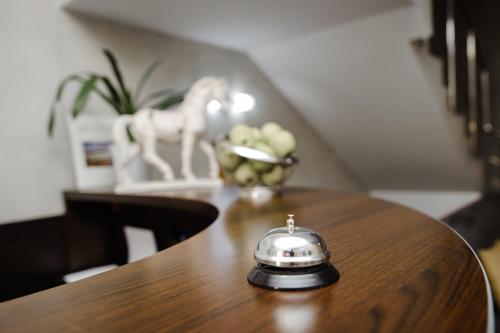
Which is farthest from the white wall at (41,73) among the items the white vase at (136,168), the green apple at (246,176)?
the green apple at (246,176)

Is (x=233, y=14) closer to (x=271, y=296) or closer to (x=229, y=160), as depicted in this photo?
(x=229, y=160)

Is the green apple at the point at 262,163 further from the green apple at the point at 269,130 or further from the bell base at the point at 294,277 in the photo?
the bell base at the point at 294,277

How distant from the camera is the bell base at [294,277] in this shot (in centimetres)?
40

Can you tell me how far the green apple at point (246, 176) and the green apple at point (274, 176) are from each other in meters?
0.03

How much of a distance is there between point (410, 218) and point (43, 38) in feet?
6.24

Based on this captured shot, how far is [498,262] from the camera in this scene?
5.94ft

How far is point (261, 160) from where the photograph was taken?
1199mm

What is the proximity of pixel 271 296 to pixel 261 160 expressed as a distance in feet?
2.71

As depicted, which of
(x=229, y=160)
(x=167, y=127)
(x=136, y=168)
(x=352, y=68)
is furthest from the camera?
(x=352, y=68)

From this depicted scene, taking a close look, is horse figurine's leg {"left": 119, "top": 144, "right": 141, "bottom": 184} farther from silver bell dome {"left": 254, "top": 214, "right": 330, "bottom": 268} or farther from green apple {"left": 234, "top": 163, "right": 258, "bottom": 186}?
silver bell dome {"left": 254, "top": 214, "right": 330, "bottom": 268}

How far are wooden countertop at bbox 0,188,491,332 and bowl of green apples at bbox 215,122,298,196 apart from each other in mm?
625

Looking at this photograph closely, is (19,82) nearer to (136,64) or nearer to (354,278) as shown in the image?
(136,64)

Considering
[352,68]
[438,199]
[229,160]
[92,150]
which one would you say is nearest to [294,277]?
[229,160]

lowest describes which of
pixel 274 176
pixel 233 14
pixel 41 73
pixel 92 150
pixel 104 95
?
pixel 274 176
